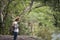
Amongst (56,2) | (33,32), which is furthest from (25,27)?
(56,2)

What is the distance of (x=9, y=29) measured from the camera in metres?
22.2

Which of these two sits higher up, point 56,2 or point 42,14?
point 56,2

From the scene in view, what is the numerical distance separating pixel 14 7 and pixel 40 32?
352cm

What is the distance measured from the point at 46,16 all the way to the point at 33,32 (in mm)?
4062

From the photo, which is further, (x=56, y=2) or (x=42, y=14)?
(x=42, y=14)

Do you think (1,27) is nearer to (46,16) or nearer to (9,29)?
(9,29)

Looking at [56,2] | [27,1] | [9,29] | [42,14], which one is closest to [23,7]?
[27,1]

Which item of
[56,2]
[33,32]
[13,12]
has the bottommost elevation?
[33,32]

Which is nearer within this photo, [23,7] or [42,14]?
[23,7]

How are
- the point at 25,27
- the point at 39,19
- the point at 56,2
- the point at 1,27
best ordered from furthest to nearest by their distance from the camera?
1. the point at 39,19
2. the point at 25,27
3. the point at 1,27
4. the point at 56,2

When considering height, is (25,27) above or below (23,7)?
below

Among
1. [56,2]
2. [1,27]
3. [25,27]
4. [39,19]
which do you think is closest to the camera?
[56,2]

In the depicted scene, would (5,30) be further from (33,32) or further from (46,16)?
(46,16)

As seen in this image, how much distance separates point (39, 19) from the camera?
88.2ft
